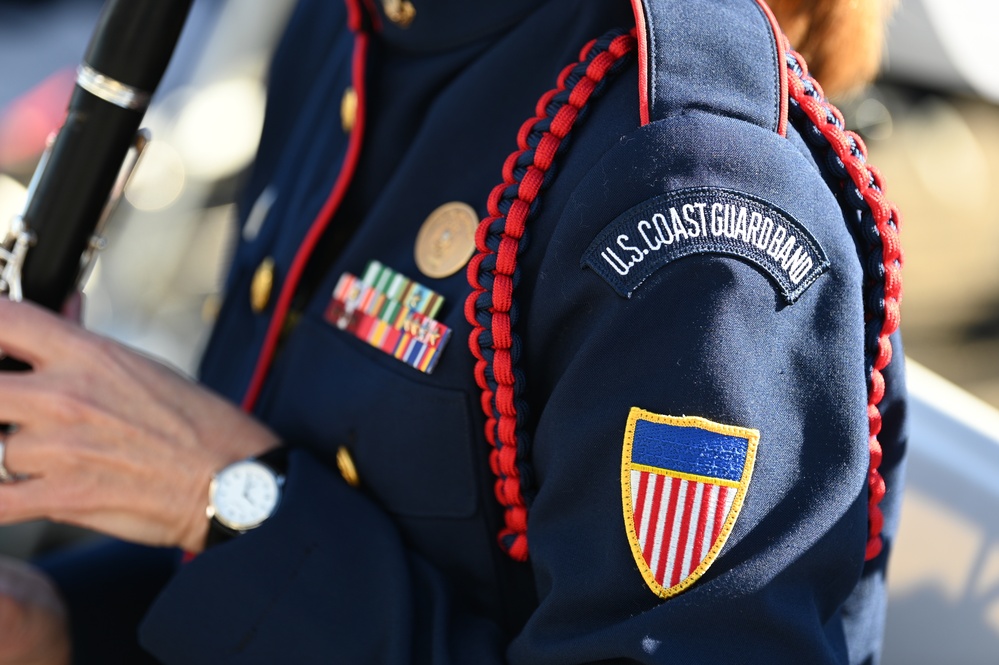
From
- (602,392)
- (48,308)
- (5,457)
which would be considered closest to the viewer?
(602,392)

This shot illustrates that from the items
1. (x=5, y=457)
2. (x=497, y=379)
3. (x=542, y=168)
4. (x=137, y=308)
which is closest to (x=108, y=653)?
(x=5, y=457)

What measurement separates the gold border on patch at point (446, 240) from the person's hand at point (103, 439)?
216mm

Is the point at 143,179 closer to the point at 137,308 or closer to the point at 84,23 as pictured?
the point at 137,308

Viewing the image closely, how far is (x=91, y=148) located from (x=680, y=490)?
63 centimetres

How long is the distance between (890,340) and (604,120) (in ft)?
0.88

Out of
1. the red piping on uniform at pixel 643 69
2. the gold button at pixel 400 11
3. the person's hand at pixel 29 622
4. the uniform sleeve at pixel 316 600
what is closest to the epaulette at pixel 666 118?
the red piping on uniform at pixel 643 69

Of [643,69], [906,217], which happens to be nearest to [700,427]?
[643,69]

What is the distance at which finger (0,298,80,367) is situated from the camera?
0.85m

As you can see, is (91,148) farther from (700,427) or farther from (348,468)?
(700,427)

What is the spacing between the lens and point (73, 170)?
938 millimetres

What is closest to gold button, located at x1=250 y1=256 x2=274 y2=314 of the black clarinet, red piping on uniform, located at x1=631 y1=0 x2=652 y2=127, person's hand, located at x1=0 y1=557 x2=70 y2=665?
the black clarinet

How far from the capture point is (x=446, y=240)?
2.75 feet

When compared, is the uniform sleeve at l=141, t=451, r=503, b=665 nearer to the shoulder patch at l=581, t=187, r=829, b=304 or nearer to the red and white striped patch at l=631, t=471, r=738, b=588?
the red and white striped patch at l=631, t=471, r=738, b=588

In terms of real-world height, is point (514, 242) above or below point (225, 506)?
above
